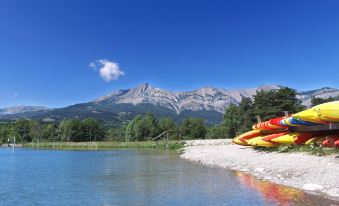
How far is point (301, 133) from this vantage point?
34.5 m

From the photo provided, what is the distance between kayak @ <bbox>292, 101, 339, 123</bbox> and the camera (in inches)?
1049

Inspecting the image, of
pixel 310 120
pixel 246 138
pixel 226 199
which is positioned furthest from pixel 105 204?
pixel 246 138

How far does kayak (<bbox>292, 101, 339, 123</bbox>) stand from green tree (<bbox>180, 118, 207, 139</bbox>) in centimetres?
11758

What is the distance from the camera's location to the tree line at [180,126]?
93025mm

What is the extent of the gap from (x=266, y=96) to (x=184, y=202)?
262 ft

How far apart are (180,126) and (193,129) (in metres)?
6.77

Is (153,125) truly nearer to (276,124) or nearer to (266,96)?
(266,96)

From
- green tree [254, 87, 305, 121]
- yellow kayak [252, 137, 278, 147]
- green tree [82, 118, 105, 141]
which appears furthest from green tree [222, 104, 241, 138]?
yellow kayak [252, 137, 278, 147]

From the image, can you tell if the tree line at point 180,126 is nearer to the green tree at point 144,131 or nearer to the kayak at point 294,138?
the green tree at point 144,131

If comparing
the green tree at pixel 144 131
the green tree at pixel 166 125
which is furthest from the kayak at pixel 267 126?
the green tree at pixel 166 125

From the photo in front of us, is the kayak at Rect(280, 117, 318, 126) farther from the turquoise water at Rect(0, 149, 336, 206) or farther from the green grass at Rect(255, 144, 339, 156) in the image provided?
the turquoise water at Rect(0, 149, 336, 206)

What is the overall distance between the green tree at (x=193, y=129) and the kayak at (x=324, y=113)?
386 ft

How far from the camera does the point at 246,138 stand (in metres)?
46.2

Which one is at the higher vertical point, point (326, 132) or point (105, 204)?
point (326, 132)
